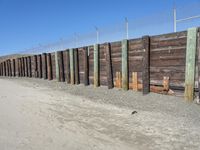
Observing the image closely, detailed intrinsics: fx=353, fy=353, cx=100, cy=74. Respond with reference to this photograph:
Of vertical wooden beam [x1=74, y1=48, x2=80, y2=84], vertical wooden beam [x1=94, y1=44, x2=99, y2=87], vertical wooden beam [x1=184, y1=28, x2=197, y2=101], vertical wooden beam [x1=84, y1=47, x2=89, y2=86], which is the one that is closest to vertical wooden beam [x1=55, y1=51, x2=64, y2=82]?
vertical wooden beam [x1=74, y1=48, x2=80, y2=84]

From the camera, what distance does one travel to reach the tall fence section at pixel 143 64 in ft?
33.6

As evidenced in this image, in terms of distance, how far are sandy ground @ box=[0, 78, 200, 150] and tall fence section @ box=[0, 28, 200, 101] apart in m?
0.56

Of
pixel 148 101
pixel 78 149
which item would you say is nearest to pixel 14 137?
pixel 78 149

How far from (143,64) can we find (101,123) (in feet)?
14.6

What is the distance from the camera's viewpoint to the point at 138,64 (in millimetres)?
12828

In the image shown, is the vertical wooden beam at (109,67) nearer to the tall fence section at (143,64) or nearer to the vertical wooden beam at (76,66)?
the tall fence section at (143,64)

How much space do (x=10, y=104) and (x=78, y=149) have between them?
561 cm

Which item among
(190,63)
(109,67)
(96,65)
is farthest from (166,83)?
(96,65)

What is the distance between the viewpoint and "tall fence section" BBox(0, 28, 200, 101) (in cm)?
1023

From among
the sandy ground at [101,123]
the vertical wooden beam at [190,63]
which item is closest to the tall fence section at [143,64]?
the vertical wooden beam at [190,63]

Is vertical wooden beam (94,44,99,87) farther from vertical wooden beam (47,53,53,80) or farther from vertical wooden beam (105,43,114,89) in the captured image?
vertical wooden beam (47,53,53,80)

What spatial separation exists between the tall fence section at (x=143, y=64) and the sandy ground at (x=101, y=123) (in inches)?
21.9

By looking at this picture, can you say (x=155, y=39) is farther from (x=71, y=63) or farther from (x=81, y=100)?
(x=71, y=63)

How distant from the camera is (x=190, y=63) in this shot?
1020 centimetres
